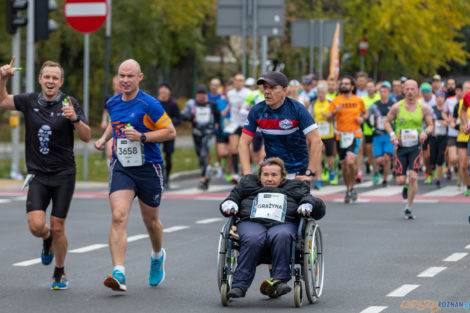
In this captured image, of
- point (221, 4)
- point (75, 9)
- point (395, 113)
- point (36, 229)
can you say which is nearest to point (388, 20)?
point (221, 4)

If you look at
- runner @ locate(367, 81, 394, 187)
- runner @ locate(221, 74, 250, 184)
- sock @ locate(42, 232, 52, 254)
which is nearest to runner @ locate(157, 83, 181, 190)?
runner @ locate(221, 74, 250, 184)

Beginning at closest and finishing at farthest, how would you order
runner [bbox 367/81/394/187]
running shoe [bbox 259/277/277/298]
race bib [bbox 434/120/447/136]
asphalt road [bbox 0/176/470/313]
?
running shoe [bbox 259/277/277/298] < asphalt road [bbox 0/176/470/313] < runner [bbox 367/81/394/187] < race bib [bbox 434/120/447/136]

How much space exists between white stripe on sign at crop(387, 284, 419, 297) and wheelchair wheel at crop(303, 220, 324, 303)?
23.2 inches

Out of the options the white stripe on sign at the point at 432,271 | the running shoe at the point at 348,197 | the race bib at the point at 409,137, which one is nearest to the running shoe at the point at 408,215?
the race bib at the point at 409,137

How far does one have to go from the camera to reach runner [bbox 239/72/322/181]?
379 inches

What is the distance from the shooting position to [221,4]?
26.0 metres

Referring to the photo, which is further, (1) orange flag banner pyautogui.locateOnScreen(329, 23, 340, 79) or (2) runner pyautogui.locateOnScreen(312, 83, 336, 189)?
(1) orange flag banner pyautogui.locateOnScreen(329, 23, 340, 79)

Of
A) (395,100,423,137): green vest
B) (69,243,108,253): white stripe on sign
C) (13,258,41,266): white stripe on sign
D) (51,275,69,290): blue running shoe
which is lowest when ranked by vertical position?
(69,243,108,253): white stripe on sign

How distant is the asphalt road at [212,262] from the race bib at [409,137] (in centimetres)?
102

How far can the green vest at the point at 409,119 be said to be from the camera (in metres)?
16.0

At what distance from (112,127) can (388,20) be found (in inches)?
1215

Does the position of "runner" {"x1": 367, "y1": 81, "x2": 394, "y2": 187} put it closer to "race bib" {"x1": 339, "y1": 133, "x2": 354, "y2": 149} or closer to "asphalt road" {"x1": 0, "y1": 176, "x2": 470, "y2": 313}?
"race bib" {"x1": 339, "y1": 133, "x2": 354, "y2": 149}

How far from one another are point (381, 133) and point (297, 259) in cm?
1345

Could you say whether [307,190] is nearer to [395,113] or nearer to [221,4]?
[395,113]
